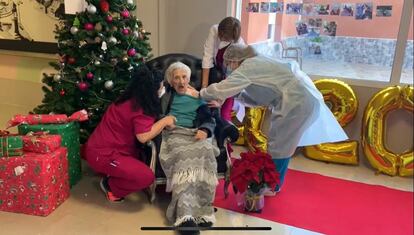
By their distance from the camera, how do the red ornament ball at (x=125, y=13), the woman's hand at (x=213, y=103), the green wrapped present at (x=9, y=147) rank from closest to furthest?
the green wrapped present at (x=9, y=147), the woman's hand at (x=213, y=103), the red ornament ball at (x=125, y=13)

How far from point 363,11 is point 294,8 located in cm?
67

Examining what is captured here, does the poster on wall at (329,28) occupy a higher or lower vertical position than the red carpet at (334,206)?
higher

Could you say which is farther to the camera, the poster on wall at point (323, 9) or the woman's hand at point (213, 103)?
the poster on wall at point (323, 9)

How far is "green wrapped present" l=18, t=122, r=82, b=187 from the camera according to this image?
2727 mm

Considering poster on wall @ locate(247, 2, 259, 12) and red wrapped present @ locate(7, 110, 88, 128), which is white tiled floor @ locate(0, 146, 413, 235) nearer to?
red wrapped present @ locate(7, 110, 88, 128)

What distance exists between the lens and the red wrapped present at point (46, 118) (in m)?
2.75

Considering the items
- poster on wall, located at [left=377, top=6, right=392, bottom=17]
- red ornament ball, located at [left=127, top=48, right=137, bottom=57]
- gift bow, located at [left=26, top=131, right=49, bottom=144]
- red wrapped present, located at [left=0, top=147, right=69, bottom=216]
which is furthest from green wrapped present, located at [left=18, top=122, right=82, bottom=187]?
poster on wall, located at [left=377, top=6, right=392, bottom=17]

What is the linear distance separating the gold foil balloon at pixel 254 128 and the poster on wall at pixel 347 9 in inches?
46.8

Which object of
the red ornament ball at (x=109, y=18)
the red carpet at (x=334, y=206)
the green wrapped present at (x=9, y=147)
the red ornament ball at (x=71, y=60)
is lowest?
the red carpet at (x=334, y=206)

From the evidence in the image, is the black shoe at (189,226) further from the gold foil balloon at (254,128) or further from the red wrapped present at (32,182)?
the gold foil balloon at (254,128)

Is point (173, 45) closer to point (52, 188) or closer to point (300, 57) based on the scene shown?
point (300, 57)

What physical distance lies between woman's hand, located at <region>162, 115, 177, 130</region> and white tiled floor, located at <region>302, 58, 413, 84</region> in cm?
181

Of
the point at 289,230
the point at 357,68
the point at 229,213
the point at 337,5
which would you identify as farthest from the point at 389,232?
the point at 337,5

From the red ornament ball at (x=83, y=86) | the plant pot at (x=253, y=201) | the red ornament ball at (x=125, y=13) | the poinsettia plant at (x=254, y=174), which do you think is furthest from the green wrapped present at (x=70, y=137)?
the plant pot at (x=253, y=201)
